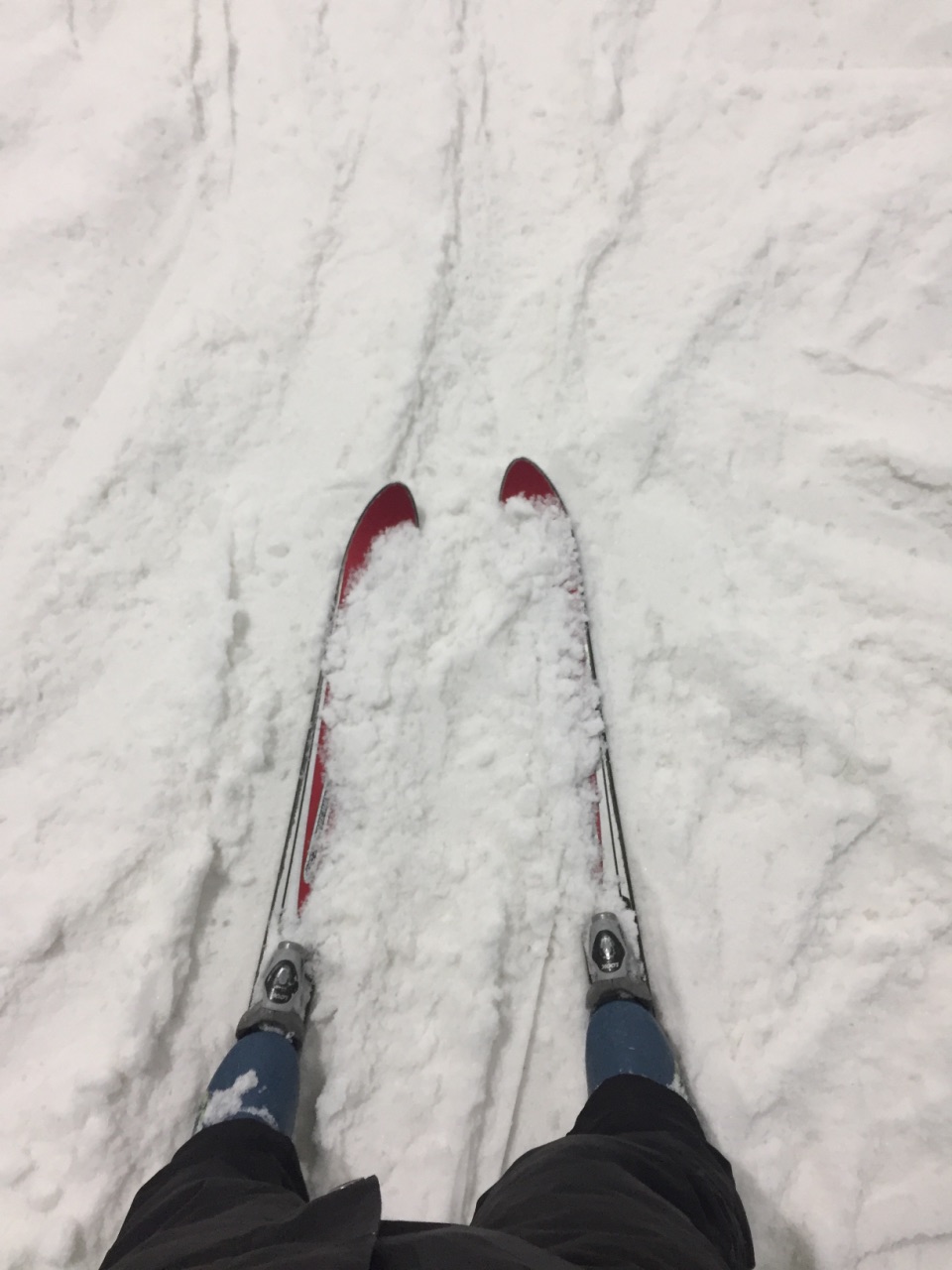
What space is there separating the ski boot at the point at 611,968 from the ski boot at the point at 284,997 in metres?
0.42

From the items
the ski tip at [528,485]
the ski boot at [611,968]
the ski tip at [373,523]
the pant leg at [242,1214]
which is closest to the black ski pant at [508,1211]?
the pant leg at [242,1214]

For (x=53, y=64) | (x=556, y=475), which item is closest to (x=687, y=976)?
(x=556, y=475)

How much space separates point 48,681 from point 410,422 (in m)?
0.73

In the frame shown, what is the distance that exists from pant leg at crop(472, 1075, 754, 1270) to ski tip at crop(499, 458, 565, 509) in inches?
35.1

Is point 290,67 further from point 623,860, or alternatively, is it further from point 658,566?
point 623,860

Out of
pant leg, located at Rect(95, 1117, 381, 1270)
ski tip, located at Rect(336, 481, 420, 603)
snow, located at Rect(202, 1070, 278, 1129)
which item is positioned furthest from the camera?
ski tip, located at Rect(336, 481, 420, 603)

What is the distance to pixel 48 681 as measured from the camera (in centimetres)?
113

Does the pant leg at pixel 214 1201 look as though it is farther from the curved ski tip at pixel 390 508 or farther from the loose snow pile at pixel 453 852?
the curved ski tip at pixel 390 508

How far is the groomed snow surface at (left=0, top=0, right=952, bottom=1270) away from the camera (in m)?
1.04

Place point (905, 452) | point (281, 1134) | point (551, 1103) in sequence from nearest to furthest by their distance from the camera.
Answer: point (281, 1134) → point (551, 1103) → point (905, 452)

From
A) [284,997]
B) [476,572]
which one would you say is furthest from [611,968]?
[476,572]

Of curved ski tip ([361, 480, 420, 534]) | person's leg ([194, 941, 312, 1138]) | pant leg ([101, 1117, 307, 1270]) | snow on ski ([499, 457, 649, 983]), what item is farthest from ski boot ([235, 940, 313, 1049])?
curved ski tip ([361, 480, 420, 534])

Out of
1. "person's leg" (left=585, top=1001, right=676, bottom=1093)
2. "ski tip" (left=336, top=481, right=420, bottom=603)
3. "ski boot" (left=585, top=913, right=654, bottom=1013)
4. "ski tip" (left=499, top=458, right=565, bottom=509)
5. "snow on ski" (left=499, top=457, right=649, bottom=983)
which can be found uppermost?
"ski tip" (left=336, top=481, right=420, bottom=603)

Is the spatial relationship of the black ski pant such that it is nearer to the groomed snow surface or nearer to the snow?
the snow
